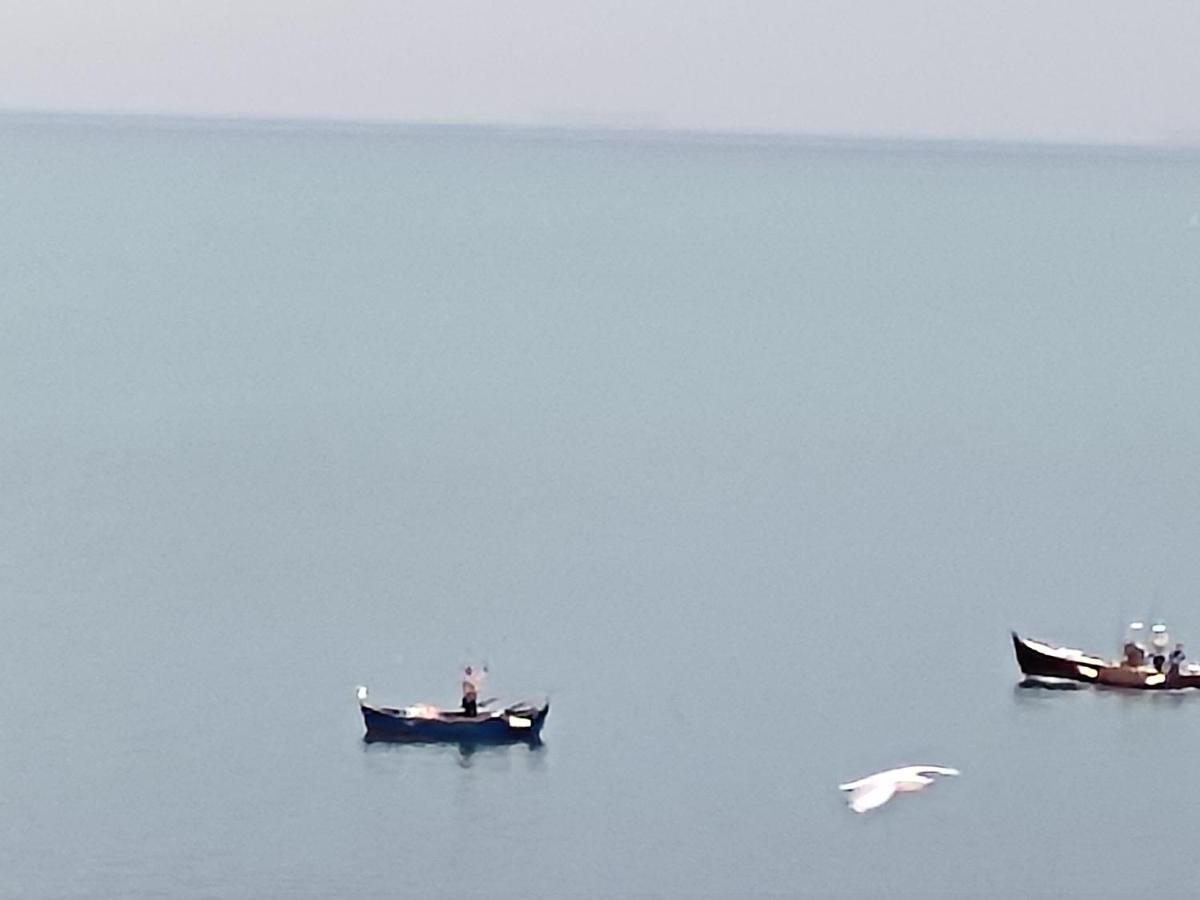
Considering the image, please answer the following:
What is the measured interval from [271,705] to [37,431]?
35914 millimetres

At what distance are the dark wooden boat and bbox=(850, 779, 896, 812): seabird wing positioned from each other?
29.6 feet

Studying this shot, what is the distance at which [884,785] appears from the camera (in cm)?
5391

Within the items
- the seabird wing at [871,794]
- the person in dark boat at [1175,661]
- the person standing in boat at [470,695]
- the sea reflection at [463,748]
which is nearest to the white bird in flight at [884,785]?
the seabird wing at [871,794]

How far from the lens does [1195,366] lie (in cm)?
12175

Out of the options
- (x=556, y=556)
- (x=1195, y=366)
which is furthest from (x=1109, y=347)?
(x=556, y=556)

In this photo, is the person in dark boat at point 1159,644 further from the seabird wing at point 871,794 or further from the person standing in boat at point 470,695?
the person standing in boat at point 470,695

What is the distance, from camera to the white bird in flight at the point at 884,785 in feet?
175

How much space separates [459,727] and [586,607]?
10216mm

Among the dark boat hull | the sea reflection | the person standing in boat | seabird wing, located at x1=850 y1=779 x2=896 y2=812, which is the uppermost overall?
the person standing in boat

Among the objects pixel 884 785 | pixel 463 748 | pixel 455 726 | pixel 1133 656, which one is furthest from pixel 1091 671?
pixel 455 726

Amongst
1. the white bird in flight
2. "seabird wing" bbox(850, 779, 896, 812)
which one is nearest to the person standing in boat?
the white bird in flight

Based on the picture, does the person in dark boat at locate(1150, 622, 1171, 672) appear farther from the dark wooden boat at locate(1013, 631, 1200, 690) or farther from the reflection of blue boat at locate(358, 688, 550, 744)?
the reflection of blue boat at locate(358, 688, 550, 744)

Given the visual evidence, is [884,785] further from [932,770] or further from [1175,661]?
[1175,661]

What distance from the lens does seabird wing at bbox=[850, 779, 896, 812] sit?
53125 millimetres
